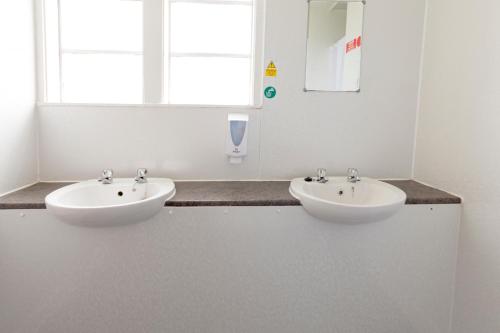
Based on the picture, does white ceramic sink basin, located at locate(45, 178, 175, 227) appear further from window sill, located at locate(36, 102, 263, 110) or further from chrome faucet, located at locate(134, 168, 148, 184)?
window sill, located at locate(36, 102, 263, 110)

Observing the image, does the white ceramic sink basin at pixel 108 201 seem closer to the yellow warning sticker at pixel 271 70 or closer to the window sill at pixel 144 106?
the window sill at pixel 144 106

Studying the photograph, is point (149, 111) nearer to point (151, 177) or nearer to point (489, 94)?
point (151, 177)

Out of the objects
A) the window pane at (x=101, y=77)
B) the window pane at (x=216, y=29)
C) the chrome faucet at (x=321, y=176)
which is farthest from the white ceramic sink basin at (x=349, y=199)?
the window pane at (x=101, y=77)

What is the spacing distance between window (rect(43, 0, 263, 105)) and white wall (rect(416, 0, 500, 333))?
1017mm

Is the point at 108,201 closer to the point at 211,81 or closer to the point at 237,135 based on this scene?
the point at 237,135

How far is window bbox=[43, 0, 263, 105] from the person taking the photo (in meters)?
1.82

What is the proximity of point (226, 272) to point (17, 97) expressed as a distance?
1384 millimetres

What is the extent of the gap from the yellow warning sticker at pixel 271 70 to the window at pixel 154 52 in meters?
0.06

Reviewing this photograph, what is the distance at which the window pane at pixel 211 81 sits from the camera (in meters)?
1.94

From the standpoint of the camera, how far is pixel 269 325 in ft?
5.05

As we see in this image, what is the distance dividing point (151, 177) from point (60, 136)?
1.84ft

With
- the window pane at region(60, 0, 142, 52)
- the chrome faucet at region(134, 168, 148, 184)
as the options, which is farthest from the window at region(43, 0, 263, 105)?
the chrome faucet at region(134, 168, 148, 184)

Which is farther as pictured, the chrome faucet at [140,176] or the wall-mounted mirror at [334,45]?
the wall-mounted mirror at [334,45]

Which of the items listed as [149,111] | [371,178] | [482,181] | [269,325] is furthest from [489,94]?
[149,111]
